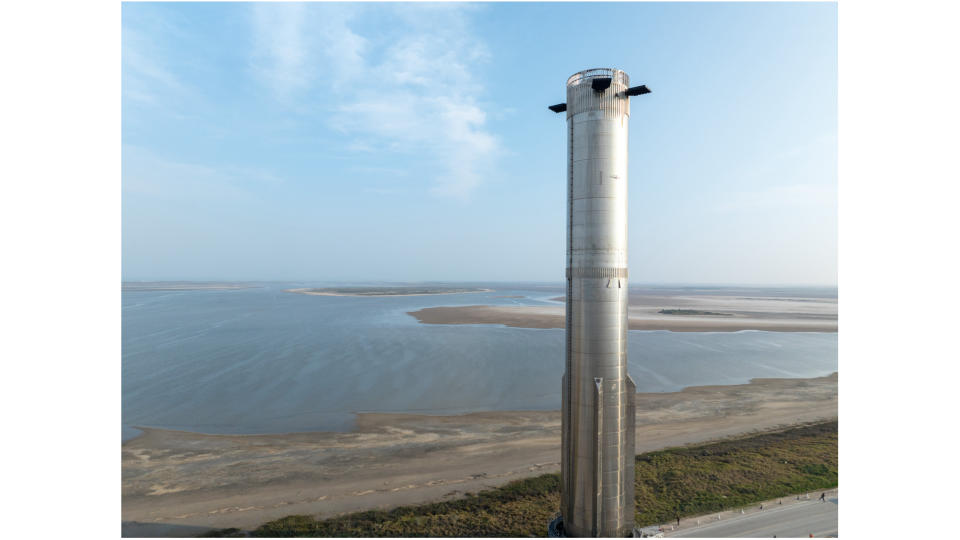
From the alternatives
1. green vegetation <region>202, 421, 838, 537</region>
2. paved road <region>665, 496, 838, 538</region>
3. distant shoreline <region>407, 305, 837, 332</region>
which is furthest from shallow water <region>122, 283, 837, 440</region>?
paved road <region>665, 496, 838, 538</region>

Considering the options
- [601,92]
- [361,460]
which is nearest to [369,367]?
[361,460]

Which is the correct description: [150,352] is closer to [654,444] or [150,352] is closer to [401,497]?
[401,497]

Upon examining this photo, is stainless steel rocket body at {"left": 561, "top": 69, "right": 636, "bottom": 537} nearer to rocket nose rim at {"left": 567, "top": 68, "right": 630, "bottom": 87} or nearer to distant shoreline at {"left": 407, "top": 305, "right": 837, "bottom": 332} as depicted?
rocket nose rim at {"left": 567, "top": 68, "right": 630, "bottom": 87}

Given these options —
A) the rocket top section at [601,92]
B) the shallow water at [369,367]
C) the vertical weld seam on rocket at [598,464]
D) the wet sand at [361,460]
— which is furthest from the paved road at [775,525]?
the shallow water at [369,367]

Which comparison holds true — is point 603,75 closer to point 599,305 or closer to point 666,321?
point 599,305

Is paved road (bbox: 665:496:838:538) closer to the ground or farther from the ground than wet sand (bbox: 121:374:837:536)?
farther from the ground
